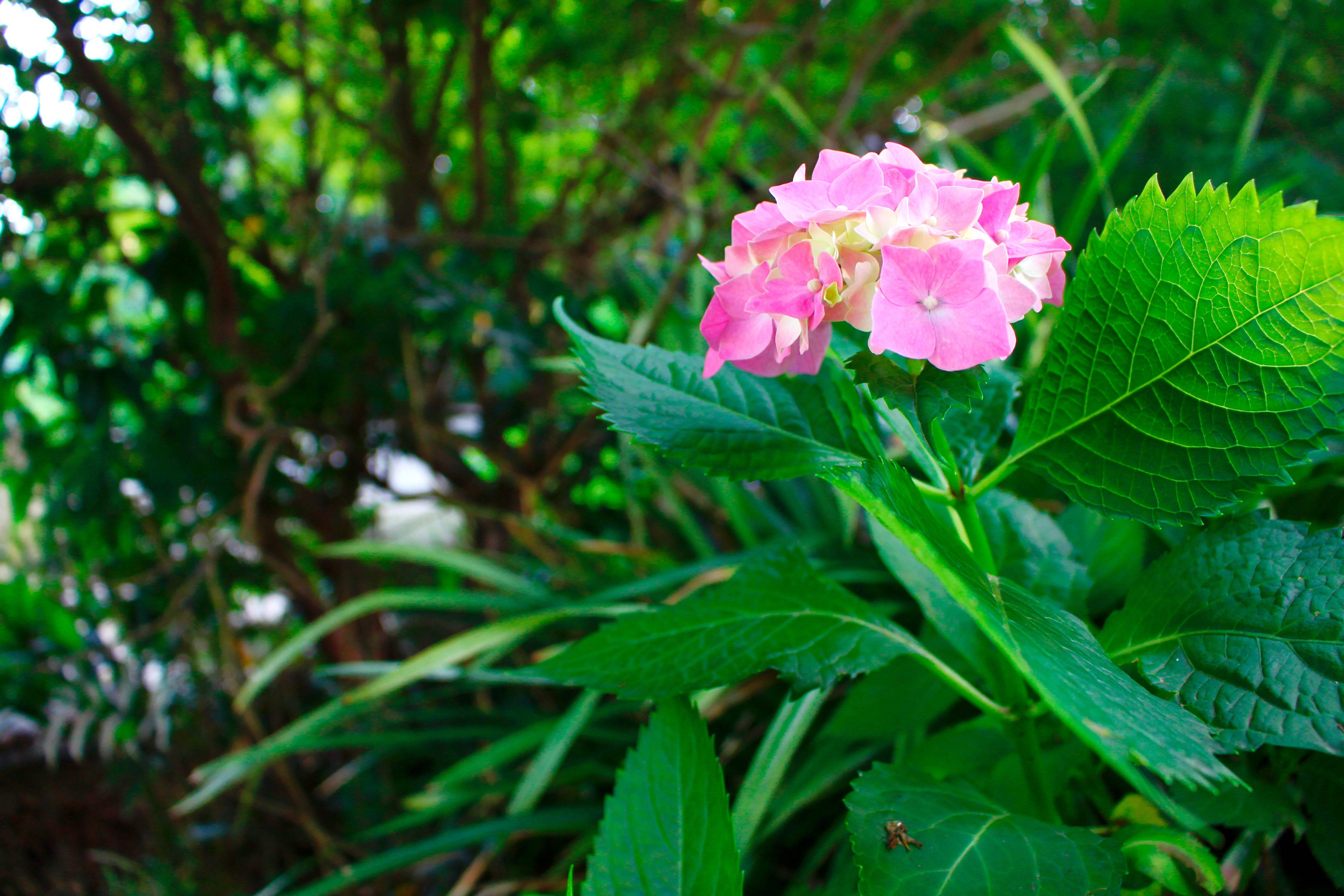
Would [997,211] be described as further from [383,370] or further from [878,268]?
[383,370]

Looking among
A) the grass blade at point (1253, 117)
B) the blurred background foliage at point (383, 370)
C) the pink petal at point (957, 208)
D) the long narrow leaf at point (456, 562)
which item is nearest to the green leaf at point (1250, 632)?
the pink petal at point (957, 208)

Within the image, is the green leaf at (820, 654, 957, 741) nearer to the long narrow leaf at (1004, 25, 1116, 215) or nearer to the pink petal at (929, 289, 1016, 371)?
the pink petal at (929, 289, 1016, 371)

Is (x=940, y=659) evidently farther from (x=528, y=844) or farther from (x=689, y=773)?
(x=528, y=844)

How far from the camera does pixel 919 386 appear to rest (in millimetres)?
366

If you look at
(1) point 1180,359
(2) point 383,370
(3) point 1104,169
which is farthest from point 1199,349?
(2) point 383,370

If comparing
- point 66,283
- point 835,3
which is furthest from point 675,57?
point 66,283

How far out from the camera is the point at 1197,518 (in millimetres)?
357

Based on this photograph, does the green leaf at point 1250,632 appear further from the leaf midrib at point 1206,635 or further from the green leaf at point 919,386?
the green leaf at point 919,386

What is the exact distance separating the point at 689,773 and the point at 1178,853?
28cm

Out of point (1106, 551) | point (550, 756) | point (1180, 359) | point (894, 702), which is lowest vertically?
point (550, 756)

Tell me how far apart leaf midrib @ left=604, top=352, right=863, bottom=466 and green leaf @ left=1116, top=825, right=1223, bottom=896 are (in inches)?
10.5

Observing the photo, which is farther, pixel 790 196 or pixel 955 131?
pixel 955 131

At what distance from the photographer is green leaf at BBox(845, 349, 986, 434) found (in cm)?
36

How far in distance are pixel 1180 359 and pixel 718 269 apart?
9.0 inches
